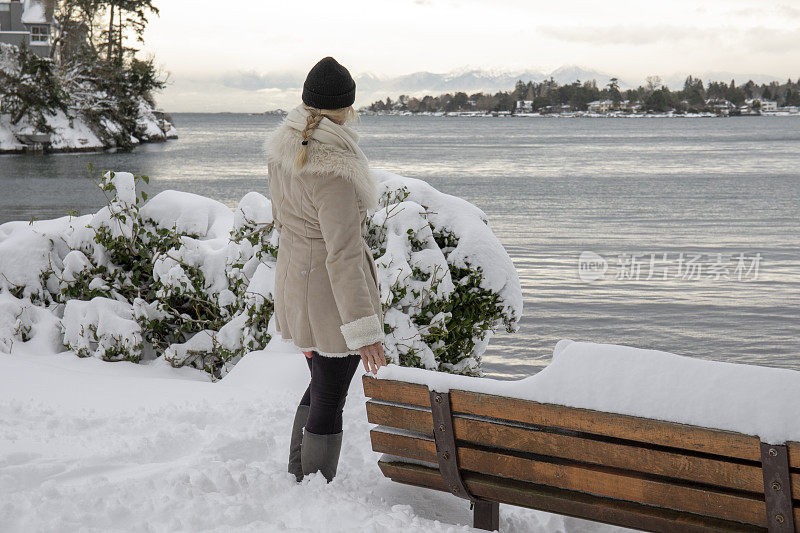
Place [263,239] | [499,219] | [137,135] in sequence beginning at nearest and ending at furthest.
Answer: [263,239] < [499,219] < [137,135]

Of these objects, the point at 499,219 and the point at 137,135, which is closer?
the point at 499,219

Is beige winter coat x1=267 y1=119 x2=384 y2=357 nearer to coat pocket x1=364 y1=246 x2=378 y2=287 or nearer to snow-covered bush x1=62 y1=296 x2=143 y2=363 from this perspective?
coat pocket x1=364 y1=246 x2=378 y2=287

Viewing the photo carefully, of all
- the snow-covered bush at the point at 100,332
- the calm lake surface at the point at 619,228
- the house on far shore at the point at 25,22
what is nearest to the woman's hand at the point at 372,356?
the snow-covered bush at the point at 100,332

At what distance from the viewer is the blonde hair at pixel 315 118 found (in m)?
3.07

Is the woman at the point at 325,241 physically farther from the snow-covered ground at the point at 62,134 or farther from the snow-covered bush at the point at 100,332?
the snow-covered ground at the point at 62,134

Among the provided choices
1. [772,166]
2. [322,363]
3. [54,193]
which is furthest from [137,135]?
[322,363]

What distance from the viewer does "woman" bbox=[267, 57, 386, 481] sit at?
3062mm

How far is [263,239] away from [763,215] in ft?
80.2

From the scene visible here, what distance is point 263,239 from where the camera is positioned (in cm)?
614

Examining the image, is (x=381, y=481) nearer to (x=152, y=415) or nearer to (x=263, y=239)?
(x=152, y=415)

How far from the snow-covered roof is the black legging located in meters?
77.9

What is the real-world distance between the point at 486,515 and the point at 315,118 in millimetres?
1842

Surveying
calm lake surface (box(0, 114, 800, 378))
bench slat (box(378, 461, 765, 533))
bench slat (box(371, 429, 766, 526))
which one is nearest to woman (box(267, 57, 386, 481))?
bench slat (box(371, 429, 766, 526))

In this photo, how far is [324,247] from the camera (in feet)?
10.5
